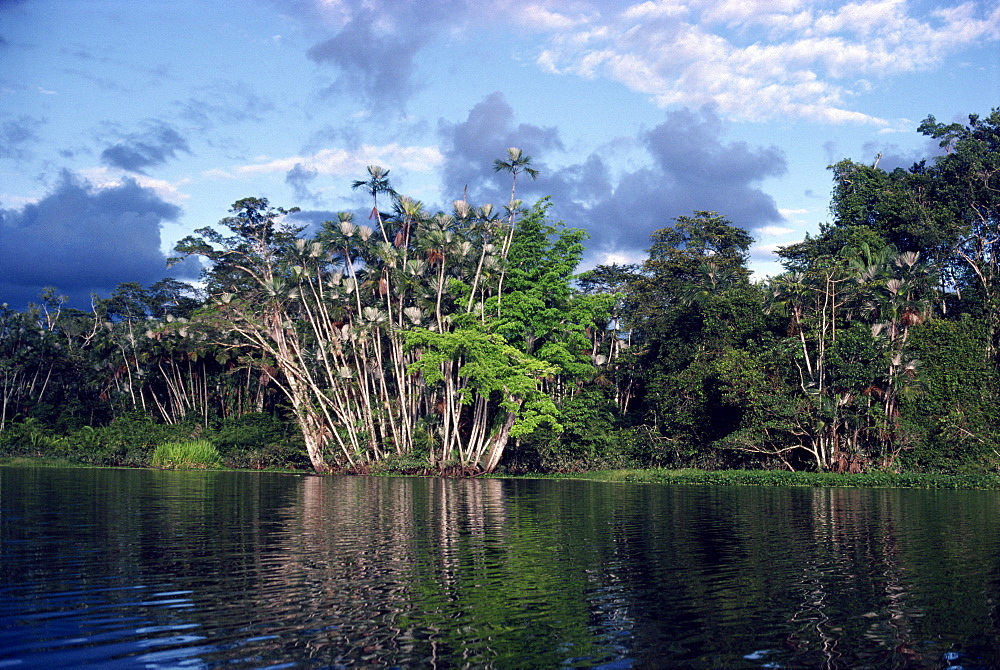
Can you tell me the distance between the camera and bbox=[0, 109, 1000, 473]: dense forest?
45.2m

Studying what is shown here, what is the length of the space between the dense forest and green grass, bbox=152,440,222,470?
1444 mm

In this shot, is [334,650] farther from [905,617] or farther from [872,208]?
[872,208]

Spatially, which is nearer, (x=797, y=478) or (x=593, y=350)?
(x=797, y=478)

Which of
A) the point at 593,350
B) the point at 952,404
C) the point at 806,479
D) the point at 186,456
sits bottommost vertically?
the point at 806,479

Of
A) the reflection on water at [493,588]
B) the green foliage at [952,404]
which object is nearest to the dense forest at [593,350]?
the green foliage at [952,404]

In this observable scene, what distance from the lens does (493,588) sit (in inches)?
510

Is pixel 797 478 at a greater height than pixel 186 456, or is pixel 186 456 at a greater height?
pixel 186 456

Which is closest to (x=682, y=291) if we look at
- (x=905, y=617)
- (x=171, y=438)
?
(x=171, y=438)

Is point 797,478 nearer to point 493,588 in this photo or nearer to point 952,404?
point 952,404

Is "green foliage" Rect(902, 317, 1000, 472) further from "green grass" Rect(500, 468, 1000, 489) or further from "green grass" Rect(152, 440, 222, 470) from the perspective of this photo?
"green grass" Rect(152, 440, 222, 470)

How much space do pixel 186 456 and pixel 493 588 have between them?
4914cm

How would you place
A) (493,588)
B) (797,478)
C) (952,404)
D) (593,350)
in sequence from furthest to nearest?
1. (593,350)
2. (952,404)
3. (797,478)
4. (493,588)

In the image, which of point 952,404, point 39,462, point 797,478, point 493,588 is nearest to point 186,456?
point 39,462

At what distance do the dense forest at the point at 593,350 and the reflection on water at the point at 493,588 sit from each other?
825 inches
